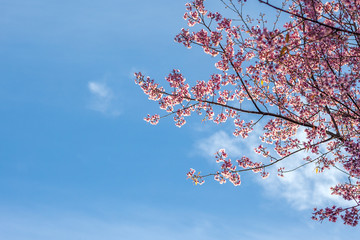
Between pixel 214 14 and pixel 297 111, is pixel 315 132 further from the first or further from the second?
pixel 214 14

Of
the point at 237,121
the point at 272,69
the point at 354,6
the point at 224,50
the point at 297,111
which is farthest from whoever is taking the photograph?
the point at 237,121

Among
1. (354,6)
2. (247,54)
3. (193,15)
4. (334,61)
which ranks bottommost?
(354,6)

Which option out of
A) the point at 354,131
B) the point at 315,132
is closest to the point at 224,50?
the point at 315,132

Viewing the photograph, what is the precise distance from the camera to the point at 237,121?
11.6 metres

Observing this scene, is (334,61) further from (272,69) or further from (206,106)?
(206,106)

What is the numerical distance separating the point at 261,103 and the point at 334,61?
216cm

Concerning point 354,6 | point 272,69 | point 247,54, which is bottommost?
point 272,69

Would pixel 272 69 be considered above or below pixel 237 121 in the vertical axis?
below

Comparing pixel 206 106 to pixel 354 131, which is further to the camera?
pixel 206 106

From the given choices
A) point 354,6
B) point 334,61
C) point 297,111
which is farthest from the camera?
point 297,111

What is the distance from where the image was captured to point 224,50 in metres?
9.64

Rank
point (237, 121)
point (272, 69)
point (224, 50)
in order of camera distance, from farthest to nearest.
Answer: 1. point (237, 121)
2. point (224, 50)
3. point (272, 69)

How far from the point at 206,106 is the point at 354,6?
493cm

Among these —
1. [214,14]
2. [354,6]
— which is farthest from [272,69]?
[214,14]
